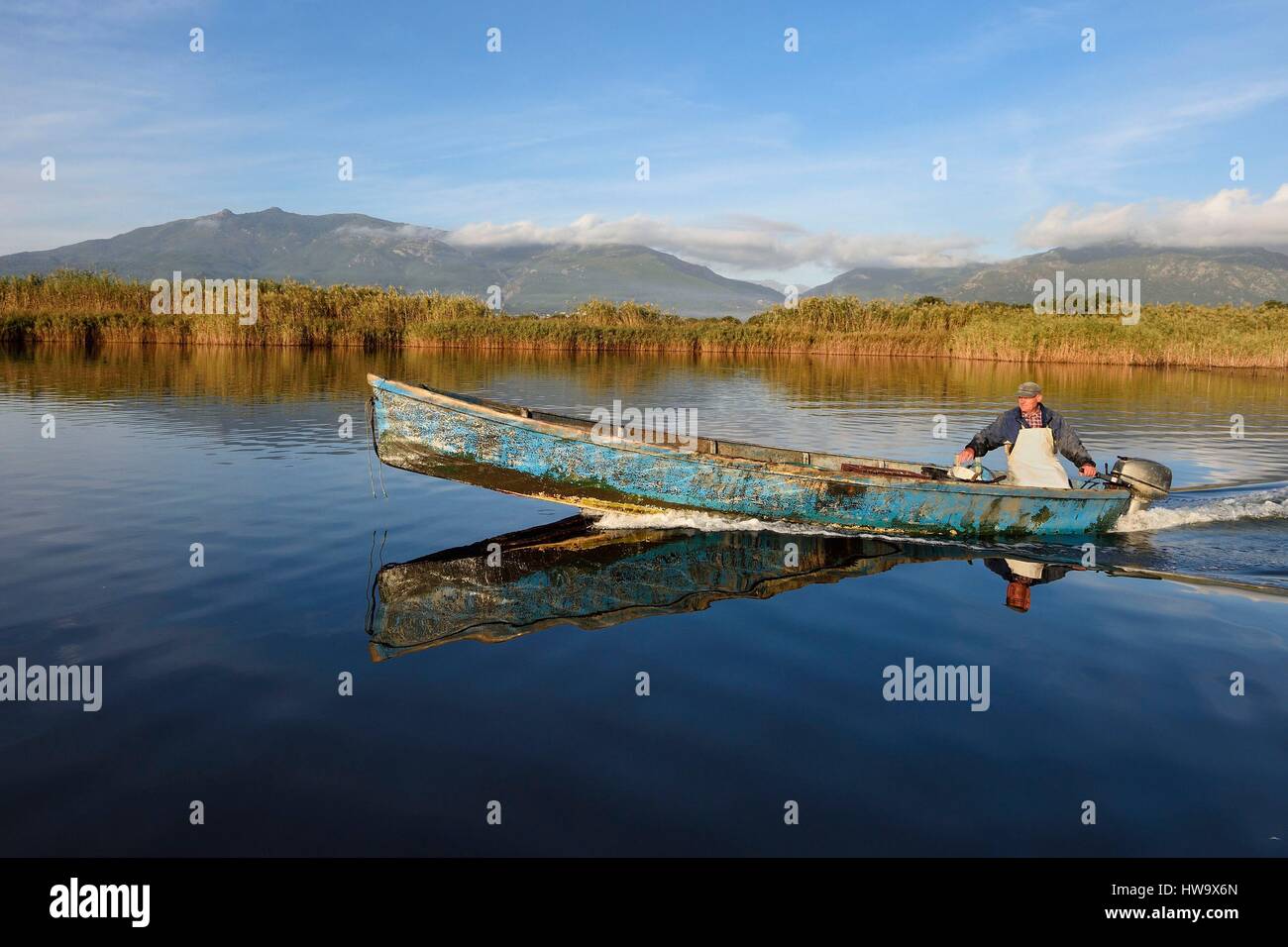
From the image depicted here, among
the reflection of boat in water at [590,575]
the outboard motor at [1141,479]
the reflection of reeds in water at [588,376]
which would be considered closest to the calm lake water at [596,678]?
the reflection of boat in water at [590,575]

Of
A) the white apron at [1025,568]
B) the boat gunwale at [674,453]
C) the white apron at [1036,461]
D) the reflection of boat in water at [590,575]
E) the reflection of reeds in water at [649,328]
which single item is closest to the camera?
the reflection of boat in water at [590,575]

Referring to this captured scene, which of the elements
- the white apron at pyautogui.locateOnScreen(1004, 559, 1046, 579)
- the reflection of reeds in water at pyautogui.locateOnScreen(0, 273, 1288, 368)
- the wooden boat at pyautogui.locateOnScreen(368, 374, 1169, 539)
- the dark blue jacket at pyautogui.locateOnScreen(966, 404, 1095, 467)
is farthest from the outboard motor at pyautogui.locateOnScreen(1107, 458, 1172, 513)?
the reflection of reeds in water at pyautogui.locateOnScreen(0, 273, 1288, 368)

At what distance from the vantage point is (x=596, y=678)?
22.7ft

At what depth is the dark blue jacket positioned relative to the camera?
11664 mm

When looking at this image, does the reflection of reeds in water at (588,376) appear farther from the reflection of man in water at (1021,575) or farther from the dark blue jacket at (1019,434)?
the reflection of man in water at (1021,575)

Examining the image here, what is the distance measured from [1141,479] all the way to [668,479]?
613 cm

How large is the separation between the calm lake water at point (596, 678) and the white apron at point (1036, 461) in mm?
999

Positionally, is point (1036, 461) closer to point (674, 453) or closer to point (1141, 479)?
point (1141, 479)

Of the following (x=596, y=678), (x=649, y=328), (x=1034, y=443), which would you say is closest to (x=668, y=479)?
(x=596, y=678)

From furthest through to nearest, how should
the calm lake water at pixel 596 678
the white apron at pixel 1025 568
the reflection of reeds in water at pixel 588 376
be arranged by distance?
the reflection of reeds in water at pixel 588 376, the white apron at pixel 1025 568, the calm lake water at pixel 596 678

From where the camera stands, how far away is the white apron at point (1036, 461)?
38.5 feet

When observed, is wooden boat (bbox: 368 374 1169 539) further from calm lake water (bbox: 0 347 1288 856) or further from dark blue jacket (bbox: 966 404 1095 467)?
dark blue jacket (bbox: 966 404 1095 467)

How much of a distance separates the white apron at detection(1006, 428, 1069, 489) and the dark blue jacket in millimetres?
86

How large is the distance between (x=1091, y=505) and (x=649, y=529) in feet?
18.4
